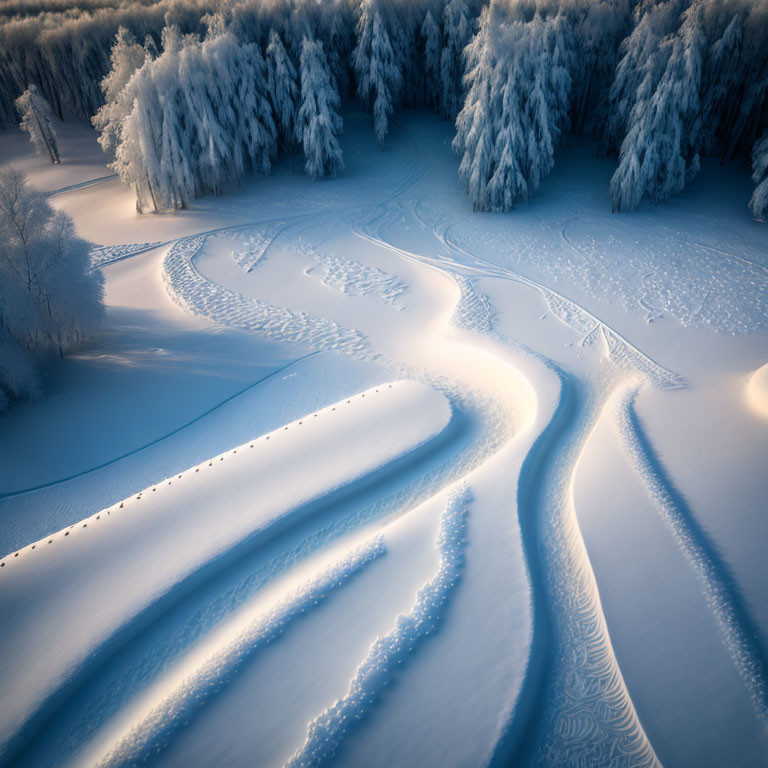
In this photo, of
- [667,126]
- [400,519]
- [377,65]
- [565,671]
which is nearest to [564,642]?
[565,671]

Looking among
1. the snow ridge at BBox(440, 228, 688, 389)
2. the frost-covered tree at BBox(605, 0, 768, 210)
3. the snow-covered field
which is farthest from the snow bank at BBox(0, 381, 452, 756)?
the frost-covered tree at BBox(605, 0, 768, 210)

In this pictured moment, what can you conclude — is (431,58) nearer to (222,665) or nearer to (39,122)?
(39,122)

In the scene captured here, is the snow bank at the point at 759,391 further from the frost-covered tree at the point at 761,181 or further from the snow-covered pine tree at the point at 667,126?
the snow-covered pine tree at the point at 667,126

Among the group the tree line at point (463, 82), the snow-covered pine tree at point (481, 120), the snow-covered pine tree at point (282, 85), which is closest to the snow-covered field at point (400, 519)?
the snow-covered pine tree at point (481, 120)

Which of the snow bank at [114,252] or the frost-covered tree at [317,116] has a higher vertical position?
the frost-covered tree at [317,116]

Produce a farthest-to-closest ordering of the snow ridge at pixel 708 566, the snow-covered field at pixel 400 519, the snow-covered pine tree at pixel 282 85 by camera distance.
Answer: the snow-covered pine tree at pixel 282 85 → the snow ridge at pixel 708 566 → the snow-covered field at pixel 400 519

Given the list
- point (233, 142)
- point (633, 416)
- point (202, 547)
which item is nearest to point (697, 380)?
point (633, 416)
